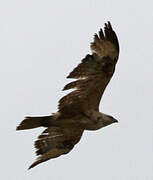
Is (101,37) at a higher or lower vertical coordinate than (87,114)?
higher

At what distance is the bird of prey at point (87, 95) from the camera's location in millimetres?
17016

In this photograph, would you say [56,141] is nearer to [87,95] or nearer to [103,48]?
[87,95]

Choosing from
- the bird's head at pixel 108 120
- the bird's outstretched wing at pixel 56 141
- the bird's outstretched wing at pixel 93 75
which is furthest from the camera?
the bird's outstretched wing at pixel 56 141

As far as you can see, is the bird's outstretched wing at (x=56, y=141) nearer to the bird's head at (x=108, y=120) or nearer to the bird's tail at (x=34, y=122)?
the bird's tail at (x=34, y=122)

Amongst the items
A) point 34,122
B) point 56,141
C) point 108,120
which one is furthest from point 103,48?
point 56,141

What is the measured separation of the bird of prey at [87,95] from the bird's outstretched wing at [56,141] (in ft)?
0.14

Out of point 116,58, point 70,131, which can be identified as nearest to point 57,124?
point 70,131

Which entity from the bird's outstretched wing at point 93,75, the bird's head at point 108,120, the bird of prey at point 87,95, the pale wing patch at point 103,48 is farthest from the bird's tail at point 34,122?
the pale wing patch at point 103,48

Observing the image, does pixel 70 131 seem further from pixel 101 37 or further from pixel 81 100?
pixel 101 37

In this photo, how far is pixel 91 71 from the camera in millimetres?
17125

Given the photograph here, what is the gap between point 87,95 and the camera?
681 inches

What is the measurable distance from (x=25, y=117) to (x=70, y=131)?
1.07 m

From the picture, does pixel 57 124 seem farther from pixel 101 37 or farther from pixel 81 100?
pixel 101 37

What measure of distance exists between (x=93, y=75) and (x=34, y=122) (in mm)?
1356
